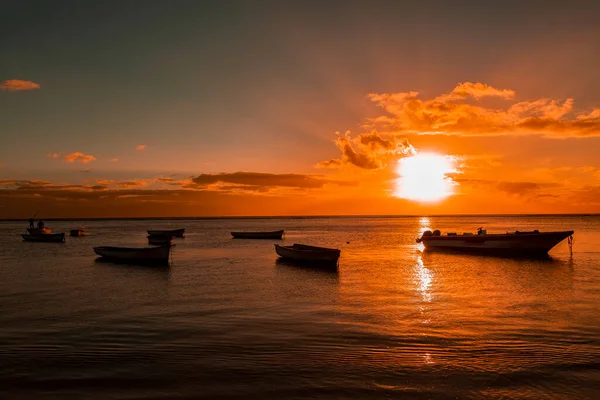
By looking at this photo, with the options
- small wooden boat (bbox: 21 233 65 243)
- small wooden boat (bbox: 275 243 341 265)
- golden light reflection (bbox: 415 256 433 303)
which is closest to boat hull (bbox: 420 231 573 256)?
golden light reflection (bbox: 415 256 433 303)

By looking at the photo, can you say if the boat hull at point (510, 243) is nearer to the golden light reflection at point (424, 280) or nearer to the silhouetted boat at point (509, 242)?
the silhouetted boat at point (509, 242)

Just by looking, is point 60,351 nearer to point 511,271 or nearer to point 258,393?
point 258,393

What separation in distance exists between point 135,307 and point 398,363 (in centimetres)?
1580

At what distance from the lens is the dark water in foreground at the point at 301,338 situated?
40.5 feet

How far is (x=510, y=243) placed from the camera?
185 ft

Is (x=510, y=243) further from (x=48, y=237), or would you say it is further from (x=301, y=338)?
(x=48, y=237)

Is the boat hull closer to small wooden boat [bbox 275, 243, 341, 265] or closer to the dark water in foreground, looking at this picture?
the dark water in foreground

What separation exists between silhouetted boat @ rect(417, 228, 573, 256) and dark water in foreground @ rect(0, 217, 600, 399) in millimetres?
20771

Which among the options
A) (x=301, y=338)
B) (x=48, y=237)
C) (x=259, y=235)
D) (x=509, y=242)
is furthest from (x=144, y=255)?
(x=259, y=235)

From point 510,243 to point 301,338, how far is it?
4742 centimetres

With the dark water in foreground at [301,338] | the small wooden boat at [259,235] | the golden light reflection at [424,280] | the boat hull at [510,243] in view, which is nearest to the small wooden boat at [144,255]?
the dark water in foreground at [301,338]

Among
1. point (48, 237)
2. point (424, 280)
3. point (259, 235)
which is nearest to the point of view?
point (424, 280)

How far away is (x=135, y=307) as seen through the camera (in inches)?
951

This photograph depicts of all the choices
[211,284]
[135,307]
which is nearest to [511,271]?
[211,284]
